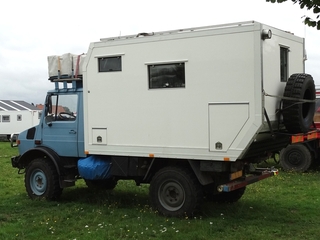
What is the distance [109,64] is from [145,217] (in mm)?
2786

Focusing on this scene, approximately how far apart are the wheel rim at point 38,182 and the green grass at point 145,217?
26 centimetres

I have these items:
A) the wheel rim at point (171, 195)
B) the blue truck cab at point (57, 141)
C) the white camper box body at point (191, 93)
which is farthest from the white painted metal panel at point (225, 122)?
the blue truck cab at point (57, 141)

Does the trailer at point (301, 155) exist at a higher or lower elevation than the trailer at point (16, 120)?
lower

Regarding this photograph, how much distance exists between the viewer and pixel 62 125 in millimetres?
9312

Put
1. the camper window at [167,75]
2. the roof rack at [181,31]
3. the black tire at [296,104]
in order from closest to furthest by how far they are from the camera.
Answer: the roof rack at [181,31]
the black tire at [296,104]
the camper window at [167,75]

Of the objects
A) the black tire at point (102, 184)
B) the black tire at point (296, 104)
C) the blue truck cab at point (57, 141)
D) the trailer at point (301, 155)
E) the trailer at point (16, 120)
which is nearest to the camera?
the black tire at point (296, 104)

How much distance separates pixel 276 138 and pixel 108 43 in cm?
339

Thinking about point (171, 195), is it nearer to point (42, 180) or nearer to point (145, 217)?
point (145, 217)

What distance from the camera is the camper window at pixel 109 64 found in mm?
8258

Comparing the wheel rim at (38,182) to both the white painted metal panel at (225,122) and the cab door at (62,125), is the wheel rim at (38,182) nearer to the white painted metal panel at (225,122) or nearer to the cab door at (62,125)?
the cab door at (62,125)

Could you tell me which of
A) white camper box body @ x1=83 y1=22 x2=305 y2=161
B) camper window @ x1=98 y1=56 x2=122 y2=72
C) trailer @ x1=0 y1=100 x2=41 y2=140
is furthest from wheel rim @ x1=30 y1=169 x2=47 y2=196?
trailer @ x1=0 y1=100 x2=41 y2=140

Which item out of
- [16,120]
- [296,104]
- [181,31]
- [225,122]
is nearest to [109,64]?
[181,31]

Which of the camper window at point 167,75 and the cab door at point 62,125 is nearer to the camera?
the camper window at point 167,75

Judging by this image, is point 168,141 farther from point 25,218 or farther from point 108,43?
point 25,218
